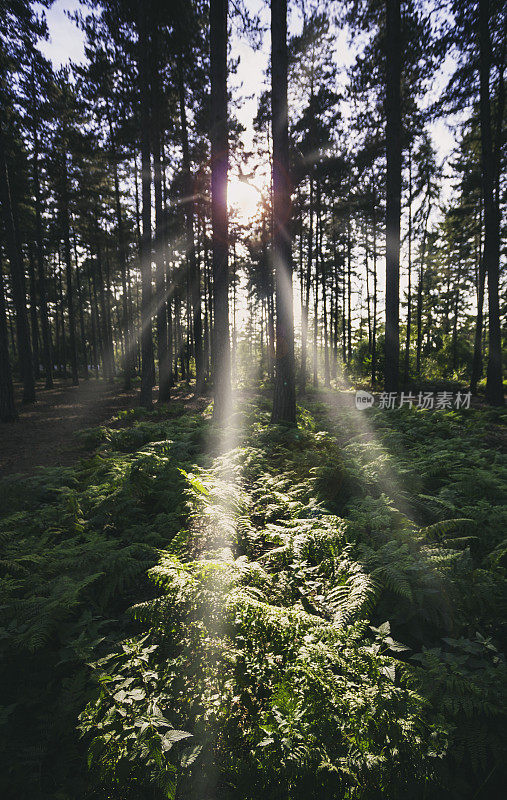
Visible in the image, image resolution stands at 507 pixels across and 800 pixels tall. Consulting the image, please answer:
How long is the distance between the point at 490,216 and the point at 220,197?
9.80 metres

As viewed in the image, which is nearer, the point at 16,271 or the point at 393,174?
the point at 393,174

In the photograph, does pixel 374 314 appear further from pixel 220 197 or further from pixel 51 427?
pixel 51 427

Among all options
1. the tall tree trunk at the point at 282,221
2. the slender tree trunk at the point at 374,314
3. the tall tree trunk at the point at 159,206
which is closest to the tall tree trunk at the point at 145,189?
the tall tree trunk at the point at 159,206

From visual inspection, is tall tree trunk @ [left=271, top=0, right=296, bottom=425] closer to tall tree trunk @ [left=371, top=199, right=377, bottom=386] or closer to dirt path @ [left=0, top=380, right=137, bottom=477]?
dirt path @ [left=0, top=380, right=137, bottom=477]

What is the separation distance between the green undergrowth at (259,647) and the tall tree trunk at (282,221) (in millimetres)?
4114

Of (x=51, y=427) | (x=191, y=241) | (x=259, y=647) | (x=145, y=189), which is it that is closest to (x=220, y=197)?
(x=145, y=189)

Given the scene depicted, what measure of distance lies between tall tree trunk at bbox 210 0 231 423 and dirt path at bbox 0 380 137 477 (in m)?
4.54

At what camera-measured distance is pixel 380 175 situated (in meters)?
19.8

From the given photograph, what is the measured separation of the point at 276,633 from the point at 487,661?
1.37 m

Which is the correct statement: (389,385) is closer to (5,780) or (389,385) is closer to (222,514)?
(222,514)

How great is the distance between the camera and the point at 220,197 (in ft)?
31.6

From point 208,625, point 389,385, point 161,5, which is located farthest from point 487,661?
point 161,5

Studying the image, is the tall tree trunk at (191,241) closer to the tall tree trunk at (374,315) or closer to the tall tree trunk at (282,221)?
the tall tree trunk at (282,221)

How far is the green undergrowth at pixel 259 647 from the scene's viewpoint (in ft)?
5.74
